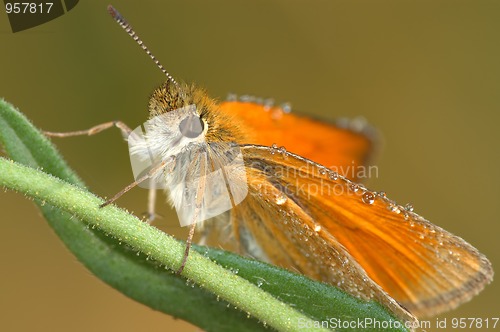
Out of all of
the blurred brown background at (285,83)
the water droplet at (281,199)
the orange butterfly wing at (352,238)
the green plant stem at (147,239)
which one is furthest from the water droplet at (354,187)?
the blurred brown background at (285,83)

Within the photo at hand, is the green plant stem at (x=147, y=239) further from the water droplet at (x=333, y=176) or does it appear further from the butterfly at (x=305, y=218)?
the water droplet at (x=333, y=176)

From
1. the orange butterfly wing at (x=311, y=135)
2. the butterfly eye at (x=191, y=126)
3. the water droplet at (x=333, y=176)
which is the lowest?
the water droplet at (x=333, y=176)

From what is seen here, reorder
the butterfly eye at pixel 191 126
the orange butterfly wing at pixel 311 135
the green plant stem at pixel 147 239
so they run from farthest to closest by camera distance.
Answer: the orange butterfly wing at pixel 311 135 → the butterfly eye at pixel 191 126 → the green plant stem at pixel 147 239

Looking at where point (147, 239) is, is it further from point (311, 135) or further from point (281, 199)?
point (311, 135)

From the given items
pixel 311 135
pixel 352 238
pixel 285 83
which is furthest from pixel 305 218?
pixel 285 83

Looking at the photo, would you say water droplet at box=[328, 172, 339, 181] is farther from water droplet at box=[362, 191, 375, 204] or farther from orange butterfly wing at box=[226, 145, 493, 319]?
water droplet at box=[362, 191, 375, 204]

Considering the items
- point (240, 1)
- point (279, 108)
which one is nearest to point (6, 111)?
point (279, 108)

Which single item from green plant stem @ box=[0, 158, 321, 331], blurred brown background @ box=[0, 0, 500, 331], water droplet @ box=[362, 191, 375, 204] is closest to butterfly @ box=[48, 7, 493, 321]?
water droplet @ box=[362, 191, 375, 204]
